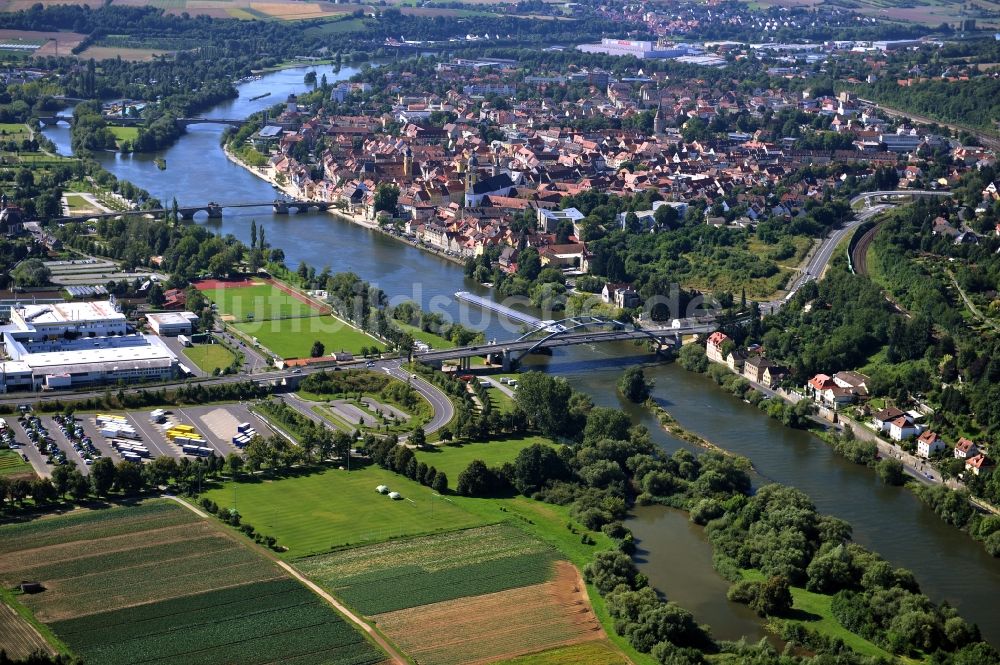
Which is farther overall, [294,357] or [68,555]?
[294,357]

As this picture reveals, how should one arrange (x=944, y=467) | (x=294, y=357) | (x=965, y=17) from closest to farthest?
(x=944, y=467) < (x=294, y=357) < (x=965, y=17)

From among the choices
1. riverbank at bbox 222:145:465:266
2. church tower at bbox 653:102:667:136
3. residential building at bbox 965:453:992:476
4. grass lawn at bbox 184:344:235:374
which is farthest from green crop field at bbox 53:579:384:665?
church tower at bbox 653:102:667:136

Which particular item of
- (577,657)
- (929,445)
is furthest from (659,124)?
(577,657)

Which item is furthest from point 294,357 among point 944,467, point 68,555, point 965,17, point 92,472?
point 965,17

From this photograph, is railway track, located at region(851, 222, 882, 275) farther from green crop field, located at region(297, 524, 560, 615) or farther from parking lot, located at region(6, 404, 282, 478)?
green crop field, located at region(297, 524, 560, 615)

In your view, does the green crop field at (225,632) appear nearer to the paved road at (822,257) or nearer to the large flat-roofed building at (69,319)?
the large flat-roofed building at (69,319)

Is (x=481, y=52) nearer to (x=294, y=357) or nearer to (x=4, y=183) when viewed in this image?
(x=4, y=183)
